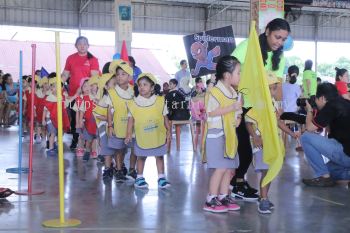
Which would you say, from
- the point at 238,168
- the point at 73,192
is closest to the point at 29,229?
the point at 73,192

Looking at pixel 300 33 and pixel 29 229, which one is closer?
pixel 29 229

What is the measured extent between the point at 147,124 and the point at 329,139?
→ 1.78 m

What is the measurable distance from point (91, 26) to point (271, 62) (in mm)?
16332

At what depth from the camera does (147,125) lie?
501cm

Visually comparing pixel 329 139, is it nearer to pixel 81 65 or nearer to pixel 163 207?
pixel 163 207

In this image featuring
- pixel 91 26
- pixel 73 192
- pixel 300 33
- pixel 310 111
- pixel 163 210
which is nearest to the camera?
pixel 163 210

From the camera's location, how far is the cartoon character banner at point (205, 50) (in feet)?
25.0

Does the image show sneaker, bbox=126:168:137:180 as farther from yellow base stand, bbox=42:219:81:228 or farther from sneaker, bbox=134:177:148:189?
yellow base stand, bbox=42:219:81:228

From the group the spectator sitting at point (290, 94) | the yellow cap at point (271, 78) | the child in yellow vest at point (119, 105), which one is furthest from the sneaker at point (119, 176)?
the spectator sitting at point (290, 94)

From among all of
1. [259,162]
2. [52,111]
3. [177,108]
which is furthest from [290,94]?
[259,162]

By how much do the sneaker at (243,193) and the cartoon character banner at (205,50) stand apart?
132 inches

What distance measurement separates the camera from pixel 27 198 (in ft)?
14.6

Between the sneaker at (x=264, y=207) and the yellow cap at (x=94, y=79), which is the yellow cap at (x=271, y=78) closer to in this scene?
the sneaker at (x=264, y=207)

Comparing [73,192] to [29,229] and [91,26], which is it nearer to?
[29,229]
